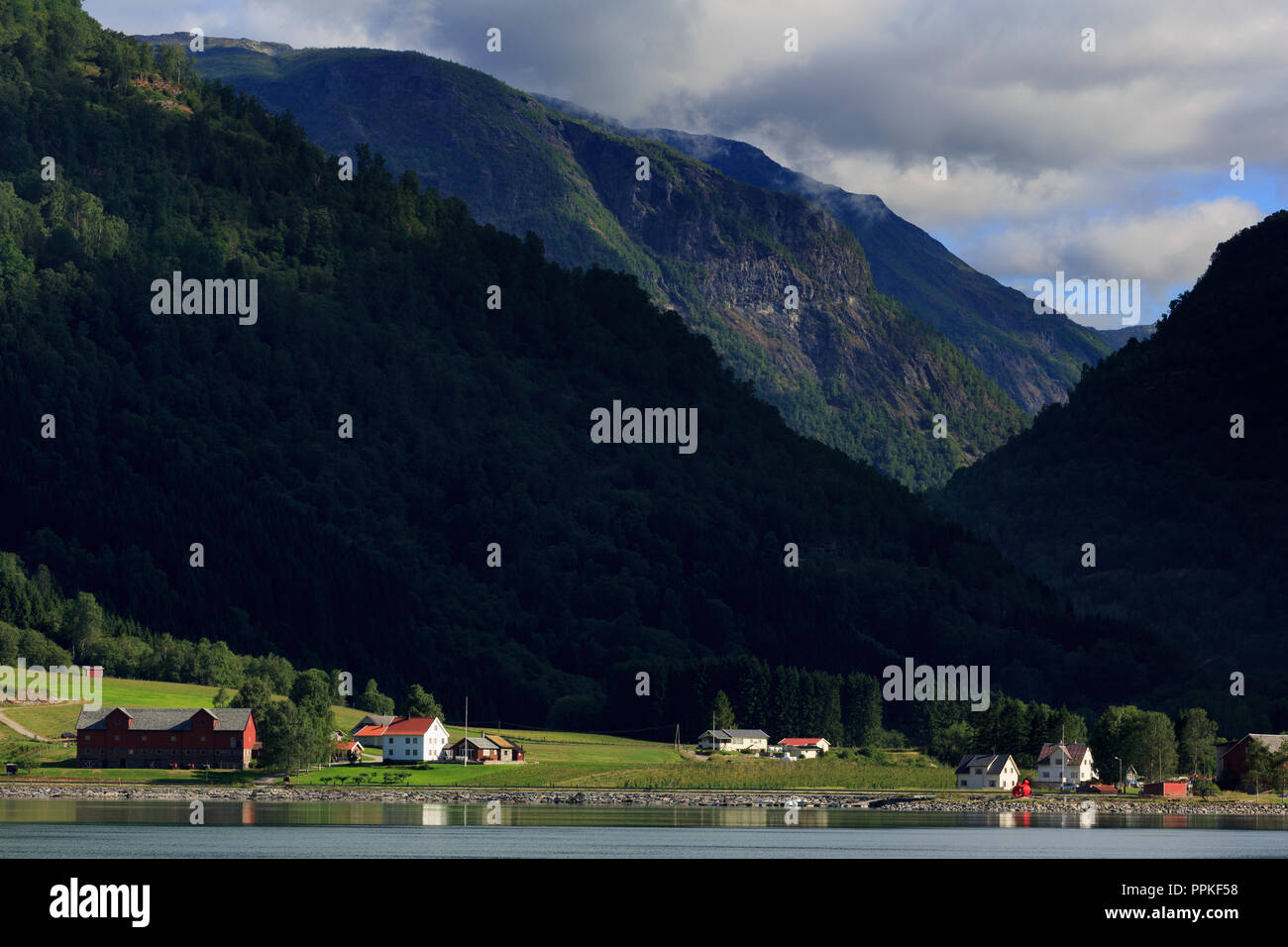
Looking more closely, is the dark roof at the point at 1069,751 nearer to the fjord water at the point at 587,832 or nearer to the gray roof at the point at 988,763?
the gray roof at the point at 988,763

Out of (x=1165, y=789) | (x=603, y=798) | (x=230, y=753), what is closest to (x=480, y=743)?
(x=230, y=753)


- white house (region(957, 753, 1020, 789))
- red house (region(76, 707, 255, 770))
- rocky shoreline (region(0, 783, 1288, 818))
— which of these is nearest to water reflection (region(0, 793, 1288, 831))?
rocky shoreline (region(0, 783, 1288, 818))

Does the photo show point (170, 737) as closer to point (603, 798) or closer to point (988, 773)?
point (603, 798)

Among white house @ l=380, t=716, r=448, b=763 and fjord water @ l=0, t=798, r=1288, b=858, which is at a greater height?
white house @ l=380, t=716, r=448, b=763

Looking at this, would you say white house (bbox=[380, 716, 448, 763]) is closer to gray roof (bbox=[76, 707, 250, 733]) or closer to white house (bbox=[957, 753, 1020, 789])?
gray roof (bbox=[76, 707, 250, 733])

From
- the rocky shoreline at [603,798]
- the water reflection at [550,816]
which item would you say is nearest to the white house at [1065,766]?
the rocky shoreline at [603,798]
